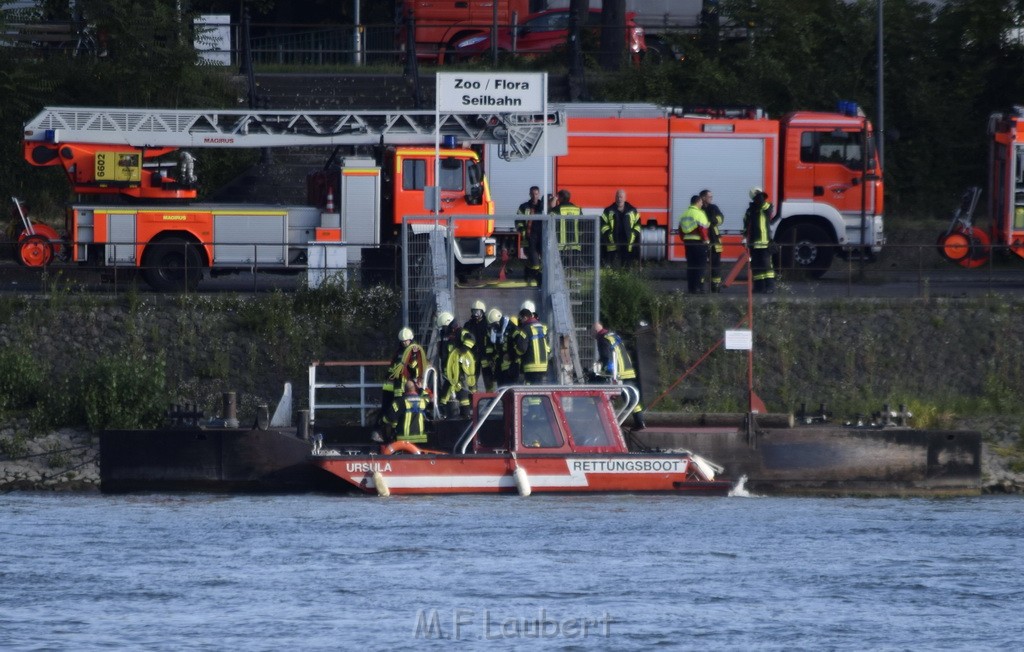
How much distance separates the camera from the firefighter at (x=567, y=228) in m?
26.5

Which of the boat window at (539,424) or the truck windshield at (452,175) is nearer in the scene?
the boat window at (539,424)

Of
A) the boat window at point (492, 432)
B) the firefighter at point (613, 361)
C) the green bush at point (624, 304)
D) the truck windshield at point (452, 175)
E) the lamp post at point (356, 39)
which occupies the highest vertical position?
the lamp post at point (356, 39)

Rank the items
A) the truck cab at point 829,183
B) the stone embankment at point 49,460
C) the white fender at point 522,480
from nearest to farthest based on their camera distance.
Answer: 1. the white fender at point 522,480
2. the stone embankment at point 49,460
3. the truck cab at point 829,183

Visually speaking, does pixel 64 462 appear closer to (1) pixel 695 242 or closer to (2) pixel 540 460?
(2) pixel 540 460

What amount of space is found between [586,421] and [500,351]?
6.66ft

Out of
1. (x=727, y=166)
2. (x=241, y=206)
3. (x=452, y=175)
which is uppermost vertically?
(x=727, y=166)

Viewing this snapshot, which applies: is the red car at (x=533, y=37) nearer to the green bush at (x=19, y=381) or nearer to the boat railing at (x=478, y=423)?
the green bush at (x=19, y=381)

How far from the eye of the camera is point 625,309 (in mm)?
27078

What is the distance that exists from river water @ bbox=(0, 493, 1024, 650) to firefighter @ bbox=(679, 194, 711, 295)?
544 centimetres

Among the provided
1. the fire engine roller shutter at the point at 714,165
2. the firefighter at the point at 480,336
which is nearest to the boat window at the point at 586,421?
the firefighter at the point at 480,336

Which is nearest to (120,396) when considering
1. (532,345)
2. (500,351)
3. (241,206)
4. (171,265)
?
(171,265)

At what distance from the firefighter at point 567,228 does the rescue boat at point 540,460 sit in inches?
147

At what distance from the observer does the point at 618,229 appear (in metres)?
29.1

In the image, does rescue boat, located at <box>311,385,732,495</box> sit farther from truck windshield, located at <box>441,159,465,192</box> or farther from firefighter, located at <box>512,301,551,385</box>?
truck windshield, located at <box>441,159,465,192</box>
